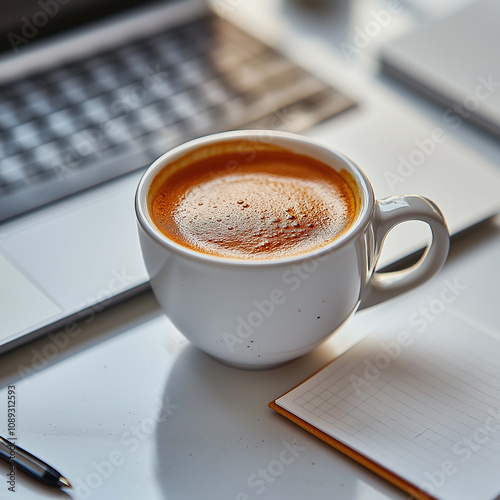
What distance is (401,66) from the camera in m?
0.89

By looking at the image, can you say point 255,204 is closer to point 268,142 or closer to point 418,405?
point 268,142

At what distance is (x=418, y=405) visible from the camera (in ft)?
1.69

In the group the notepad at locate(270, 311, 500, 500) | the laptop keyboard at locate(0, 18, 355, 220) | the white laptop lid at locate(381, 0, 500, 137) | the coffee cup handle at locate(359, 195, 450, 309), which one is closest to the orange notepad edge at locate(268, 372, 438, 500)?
the notepad at locate(270, 311, 500, 500)

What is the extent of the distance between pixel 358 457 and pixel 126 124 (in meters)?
0.48

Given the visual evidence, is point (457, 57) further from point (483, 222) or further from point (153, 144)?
point (153, 144)

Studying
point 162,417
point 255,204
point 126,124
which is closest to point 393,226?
point 255,204

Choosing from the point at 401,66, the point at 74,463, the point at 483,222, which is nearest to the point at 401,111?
the point at 401,66

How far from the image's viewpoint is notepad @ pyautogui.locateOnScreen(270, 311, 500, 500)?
466 millimetres

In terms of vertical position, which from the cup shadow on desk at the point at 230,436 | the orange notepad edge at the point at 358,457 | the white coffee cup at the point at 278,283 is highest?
the white coffee cup at the point at 278,283

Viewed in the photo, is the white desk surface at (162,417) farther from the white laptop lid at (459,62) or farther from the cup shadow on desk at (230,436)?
the white laptop lid at (459,62)

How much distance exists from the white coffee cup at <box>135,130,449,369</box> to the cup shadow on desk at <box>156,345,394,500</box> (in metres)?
0.02

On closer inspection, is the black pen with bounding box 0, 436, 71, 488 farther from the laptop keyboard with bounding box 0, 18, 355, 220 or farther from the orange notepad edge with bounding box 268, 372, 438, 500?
the laptop keyboard with bounding box 0, 18, 355, 220

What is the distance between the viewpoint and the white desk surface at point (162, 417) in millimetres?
473

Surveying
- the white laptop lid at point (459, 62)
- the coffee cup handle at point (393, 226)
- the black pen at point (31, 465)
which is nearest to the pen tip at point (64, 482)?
the black pen at point (31, 465)
